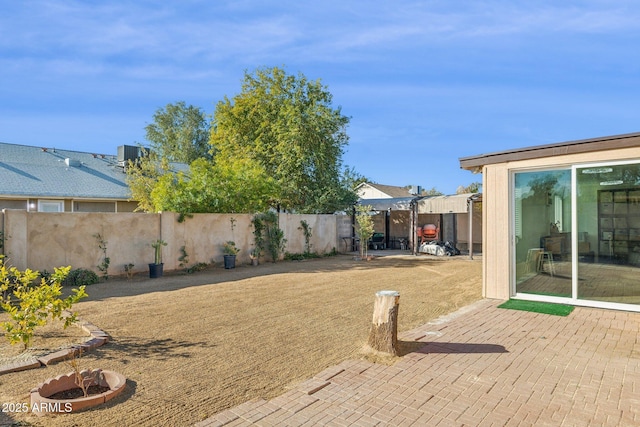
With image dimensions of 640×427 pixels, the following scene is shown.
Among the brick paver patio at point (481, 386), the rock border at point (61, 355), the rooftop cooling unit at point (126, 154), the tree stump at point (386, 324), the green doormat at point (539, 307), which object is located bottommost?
the brick paver patio at point (481, 386)

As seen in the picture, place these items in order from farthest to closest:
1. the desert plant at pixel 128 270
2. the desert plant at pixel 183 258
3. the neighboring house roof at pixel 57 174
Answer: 1. the neighboring house roof at pixel 57 174
2. the desert plant at pixel 183 258
3. the desert plant at pixel 128 270

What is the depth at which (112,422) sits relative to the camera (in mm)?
2879

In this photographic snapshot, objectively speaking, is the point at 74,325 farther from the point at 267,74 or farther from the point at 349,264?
the point at 267,74

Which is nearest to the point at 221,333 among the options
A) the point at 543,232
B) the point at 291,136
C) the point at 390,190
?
the point at 543,232

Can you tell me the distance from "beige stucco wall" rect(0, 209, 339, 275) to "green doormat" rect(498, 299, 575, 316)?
29.0ft

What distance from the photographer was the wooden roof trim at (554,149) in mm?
6098

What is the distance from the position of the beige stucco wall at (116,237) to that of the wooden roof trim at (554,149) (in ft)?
26.5

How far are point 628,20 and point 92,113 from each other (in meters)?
20.1

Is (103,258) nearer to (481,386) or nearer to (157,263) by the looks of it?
(157,263)

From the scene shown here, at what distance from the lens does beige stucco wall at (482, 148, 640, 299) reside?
729cm

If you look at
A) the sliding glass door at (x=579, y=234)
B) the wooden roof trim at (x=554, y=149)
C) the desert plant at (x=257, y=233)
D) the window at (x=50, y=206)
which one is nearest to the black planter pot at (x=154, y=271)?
the desert plant at (x=257, y=233)

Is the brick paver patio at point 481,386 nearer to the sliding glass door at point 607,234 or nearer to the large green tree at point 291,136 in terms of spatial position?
the sliding glass door at point 607,234

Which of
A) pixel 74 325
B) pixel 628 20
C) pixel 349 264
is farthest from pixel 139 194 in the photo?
pixel 628 20

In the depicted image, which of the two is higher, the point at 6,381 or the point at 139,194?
the point at 139,194
